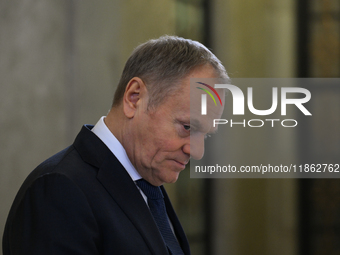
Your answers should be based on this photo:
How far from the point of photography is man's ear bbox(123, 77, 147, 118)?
3.26ft

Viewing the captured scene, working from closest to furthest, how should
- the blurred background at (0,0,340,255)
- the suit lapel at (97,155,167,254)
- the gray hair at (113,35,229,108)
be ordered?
the suit lapel at (97,155,167,254) < the gray hair at (113,35,229,108) < the blurred background at (0,0,340,255)

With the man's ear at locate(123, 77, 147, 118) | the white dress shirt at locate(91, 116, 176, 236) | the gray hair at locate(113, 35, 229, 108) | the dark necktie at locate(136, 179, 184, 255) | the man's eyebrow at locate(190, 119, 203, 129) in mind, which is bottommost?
the dark necktie at locate(136, 179, 184, 255)

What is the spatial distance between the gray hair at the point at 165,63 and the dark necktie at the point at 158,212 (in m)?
0.24

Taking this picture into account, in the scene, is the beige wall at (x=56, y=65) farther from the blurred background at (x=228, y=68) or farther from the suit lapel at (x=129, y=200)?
the suit lapel at (x=129, y=200)

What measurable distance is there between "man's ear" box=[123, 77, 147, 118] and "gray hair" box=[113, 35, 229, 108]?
0.7 inches

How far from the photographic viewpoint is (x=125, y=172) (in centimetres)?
92

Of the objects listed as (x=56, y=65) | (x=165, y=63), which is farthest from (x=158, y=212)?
(x=56, y=65)

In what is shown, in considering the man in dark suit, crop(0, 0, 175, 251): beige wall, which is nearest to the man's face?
the man in dark suit

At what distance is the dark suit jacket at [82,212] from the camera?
74 cm

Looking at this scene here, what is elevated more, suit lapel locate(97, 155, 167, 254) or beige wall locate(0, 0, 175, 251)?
beige wall locate(0, 0, 175, 251)

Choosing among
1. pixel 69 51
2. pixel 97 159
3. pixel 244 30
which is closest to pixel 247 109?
pixel 244 30

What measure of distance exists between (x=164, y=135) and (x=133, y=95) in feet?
0.48

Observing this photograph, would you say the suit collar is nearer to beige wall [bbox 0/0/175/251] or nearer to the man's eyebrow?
the man's eyebrow

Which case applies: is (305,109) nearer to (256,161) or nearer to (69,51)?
(256,161)
